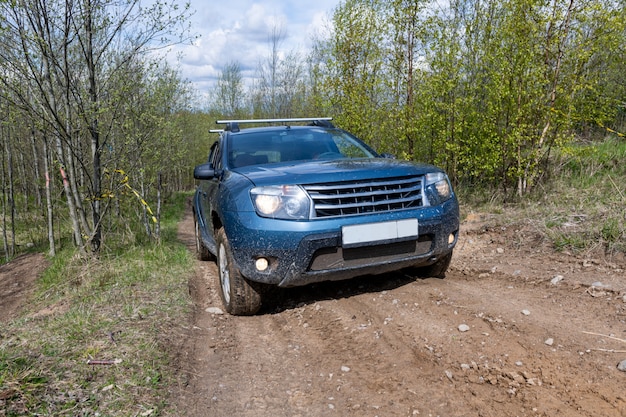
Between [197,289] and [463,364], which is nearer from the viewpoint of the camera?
[463,364]

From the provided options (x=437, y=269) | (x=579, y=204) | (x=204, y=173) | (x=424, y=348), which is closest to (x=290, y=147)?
(x=204, y=173)

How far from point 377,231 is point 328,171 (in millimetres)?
596

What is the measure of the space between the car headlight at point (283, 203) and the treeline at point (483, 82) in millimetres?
4845

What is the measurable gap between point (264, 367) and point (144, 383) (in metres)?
0.73

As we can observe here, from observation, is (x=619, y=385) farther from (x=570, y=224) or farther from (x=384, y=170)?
(x=570, y=224)

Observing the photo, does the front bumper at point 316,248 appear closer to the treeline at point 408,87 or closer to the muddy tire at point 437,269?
the muddy tire at point 437,269

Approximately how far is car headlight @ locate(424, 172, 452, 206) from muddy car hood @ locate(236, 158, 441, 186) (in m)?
0.06

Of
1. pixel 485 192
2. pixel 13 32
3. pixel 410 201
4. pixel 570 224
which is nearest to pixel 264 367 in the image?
pixel 410 201

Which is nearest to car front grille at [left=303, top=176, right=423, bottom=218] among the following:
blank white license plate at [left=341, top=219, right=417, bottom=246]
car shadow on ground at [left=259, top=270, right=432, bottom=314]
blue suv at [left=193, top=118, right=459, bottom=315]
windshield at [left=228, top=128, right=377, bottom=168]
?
blue suv at [left=193, top=118, right=459, bottom=315]

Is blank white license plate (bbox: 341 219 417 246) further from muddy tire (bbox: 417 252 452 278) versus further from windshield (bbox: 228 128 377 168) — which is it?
→ windshield (bbox: 228 128 377 168)

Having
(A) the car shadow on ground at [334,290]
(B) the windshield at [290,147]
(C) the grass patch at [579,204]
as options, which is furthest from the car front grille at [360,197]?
(C) the grass patch at [579,204]

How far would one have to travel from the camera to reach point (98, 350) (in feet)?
9.35

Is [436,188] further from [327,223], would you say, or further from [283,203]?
[283,203]

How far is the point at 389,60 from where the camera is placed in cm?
952
